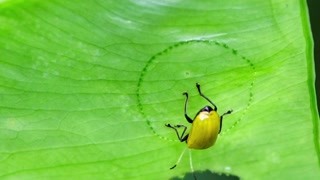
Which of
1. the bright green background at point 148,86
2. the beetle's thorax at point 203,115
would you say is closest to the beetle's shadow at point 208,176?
the bright green background at point 148,86

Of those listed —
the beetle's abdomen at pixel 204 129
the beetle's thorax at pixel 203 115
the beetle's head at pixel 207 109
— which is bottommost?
the beetle's abdomen at pixel 204 129

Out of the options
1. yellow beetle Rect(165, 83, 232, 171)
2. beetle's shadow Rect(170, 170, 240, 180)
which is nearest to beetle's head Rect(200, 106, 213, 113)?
yellow beetle Rect(165, 83, 232, 171)

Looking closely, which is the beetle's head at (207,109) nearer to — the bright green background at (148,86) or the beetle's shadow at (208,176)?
the bright green background at (148,86)

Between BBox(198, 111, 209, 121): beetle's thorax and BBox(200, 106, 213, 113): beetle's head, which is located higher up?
BBox(200, 106, 213, 113): beetle's head

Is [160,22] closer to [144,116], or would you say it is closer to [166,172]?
[144,116]

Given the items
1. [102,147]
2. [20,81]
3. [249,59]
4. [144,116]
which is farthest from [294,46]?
[20,81]

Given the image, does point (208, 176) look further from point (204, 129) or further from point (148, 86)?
point (148, 86)

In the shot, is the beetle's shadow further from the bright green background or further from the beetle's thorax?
the beetle's thorax

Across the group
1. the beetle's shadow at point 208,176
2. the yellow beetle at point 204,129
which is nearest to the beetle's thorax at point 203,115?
the yellow beetle at point 204,129

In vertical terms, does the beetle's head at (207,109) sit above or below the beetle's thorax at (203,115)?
above

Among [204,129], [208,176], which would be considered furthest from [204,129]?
[208,176]
